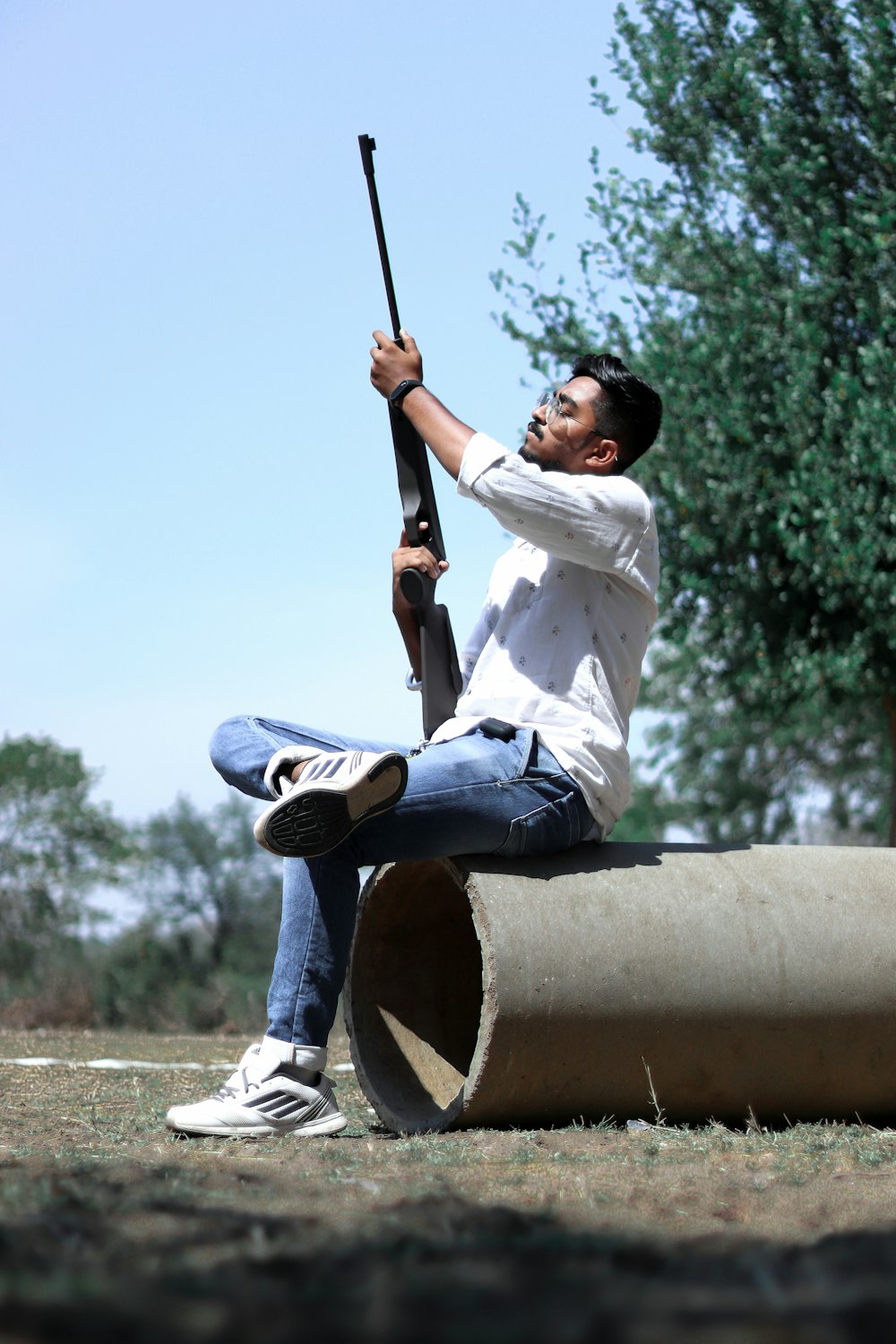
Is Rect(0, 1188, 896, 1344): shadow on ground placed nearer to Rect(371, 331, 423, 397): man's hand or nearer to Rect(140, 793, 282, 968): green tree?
Rect(371, 331, 423, 397): man's hand

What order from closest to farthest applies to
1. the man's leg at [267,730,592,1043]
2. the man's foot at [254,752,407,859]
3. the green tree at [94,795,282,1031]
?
the man's foot at [254,752,407,859] < the man's leg at [267,730,592,1043] < the green tree at [94,795,282,1031]

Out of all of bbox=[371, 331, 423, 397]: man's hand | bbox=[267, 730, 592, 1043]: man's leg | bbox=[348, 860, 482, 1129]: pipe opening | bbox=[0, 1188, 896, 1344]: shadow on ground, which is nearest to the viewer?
bbox=[0, 1188, 896, 1344]: shadow on ground

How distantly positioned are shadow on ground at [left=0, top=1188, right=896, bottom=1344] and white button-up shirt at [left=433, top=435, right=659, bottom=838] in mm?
2152

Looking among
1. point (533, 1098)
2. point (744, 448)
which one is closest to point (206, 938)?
point (744, 448)

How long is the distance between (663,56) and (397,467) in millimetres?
9101

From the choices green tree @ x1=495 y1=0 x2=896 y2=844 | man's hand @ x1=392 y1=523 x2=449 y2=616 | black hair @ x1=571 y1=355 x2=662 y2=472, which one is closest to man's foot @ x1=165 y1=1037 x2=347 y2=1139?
man's hand @ x1=392 y1=523 x2=449 y2=616

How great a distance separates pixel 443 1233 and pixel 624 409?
9.94ft

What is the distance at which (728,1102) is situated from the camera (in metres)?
4.22

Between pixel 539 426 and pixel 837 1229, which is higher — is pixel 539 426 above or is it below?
above

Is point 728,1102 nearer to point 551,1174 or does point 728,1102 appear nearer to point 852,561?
point 551,1174

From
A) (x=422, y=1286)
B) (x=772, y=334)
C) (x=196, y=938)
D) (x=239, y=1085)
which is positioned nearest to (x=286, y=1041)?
(x=239, y=1085)

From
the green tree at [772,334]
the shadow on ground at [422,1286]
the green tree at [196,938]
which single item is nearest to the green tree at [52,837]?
the green tree at [196,938]

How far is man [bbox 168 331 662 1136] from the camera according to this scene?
3.75 metres

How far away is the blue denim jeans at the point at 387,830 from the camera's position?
12.7ft
